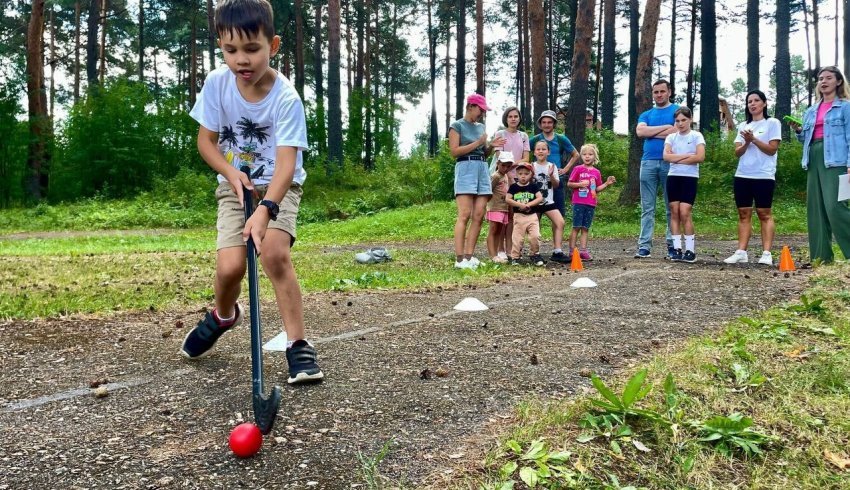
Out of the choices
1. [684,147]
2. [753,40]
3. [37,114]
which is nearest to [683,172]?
[684,147]

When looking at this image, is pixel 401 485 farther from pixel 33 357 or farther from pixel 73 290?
pixel 73 290

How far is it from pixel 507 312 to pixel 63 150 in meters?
23.9

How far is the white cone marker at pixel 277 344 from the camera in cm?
397

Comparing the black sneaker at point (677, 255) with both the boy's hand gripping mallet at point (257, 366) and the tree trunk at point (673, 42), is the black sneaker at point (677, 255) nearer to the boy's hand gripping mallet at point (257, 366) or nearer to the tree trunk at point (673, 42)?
the boy's hand gripping mallet at point (257, 366)

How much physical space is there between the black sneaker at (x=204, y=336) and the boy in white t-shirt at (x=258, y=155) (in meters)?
0.16

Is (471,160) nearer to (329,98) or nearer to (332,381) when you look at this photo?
(332,381)

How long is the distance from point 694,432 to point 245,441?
1.69m

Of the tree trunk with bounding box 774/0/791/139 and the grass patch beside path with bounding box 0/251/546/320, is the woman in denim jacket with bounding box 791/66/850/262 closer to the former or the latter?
the grass patch beside path with bounding box 0/251/546/320

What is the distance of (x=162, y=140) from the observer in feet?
80.6

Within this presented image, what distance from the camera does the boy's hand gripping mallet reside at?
2473 mm

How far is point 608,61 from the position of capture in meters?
23.7

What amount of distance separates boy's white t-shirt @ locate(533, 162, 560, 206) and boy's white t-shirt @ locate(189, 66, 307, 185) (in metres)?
→ 5.44

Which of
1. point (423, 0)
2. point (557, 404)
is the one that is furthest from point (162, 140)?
point (557, 404)

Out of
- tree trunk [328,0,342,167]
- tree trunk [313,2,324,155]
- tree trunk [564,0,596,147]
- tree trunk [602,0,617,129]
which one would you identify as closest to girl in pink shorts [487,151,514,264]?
tree trunk [564,0,596,147]
